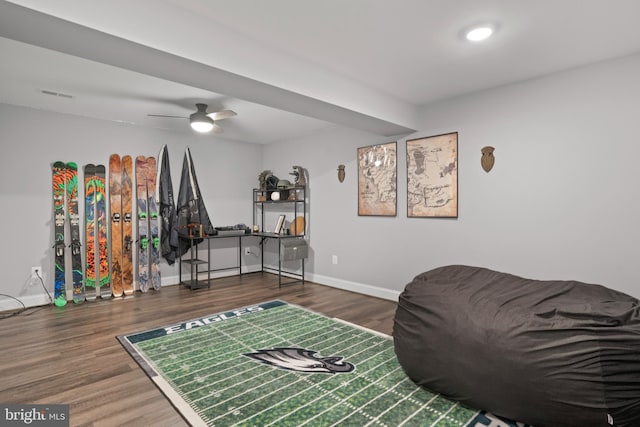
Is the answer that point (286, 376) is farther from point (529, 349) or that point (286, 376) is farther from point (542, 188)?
point (542, 188)

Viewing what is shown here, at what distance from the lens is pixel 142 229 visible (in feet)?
15.6

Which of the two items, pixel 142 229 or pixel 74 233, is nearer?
pixel 74 233

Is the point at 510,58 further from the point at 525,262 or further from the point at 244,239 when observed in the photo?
the point at 244,239

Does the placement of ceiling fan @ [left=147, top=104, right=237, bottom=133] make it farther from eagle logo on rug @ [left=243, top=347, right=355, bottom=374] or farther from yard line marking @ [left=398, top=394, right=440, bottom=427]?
yard line marking @ [left=398, top=394, right=440, bottom=427]

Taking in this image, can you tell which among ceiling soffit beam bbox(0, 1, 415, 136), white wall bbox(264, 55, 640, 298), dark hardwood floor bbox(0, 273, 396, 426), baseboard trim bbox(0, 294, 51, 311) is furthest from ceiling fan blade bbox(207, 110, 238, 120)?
baseboard trim bbox(0, 294, 51, 311)

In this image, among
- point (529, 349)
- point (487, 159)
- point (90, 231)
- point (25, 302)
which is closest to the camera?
point (529, 349)

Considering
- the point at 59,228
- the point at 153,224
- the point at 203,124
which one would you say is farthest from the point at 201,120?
the point at 59,228

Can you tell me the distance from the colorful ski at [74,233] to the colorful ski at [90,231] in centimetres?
8

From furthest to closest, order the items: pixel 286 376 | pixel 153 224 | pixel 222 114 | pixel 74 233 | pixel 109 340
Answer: pixel 153 224 < pixel 74 233 < pixel 222 114 < pixel 109 340 < pixel 286 376

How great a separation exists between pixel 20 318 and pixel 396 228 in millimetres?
4370

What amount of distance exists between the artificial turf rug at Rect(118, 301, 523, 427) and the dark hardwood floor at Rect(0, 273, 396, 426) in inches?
6.2

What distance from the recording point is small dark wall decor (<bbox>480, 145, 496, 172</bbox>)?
3373mm

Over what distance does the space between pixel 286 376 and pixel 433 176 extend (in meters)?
2.68

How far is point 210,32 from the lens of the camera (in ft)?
7.18
